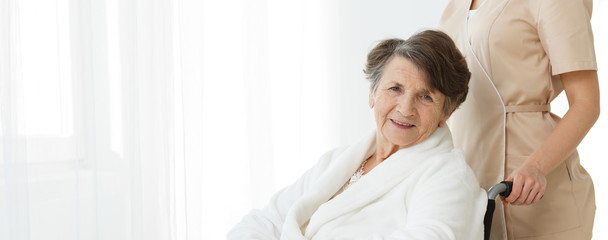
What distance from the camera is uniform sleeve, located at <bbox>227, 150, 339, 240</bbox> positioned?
1770 millimetres

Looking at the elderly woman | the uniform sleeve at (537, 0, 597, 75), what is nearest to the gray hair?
the elderly woman

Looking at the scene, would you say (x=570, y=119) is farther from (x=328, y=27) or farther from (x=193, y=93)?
(x=328, y=27)

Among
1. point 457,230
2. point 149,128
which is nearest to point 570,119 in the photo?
point 457,230

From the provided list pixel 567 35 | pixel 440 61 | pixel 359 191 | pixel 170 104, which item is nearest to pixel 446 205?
pixel 359 191

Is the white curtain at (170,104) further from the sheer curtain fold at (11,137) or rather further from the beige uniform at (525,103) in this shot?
the beige uniform at (525,103)

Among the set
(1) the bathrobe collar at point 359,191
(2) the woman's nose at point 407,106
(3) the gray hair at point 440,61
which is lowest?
(1) the bathrobe collar at point 359,191

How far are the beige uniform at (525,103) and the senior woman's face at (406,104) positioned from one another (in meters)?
0.21

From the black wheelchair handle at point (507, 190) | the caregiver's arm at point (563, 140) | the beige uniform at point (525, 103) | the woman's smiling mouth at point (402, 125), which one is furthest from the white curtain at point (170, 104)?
the black wheelchair handle at point (507, 190)

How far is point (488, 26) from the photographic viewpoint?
5.67ft

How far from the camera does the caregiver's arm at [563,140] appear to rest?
150 centimetres

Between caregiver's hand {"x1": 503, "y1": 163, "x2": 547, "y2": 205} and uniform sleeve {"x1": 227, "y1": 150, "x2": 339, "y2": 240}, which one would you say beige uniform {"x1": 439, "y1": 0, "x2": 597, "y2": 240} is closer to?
caregiver's hand {"x1": 503, "y1": 163, "x2": 547, "y2": 205}

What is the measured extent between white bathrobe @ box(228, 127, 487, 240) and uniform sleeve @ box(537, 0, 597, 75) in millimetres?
363

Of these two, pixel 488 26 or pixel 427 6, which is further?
pixel 427 6

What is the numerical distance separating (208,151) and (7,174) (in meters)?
1.01
